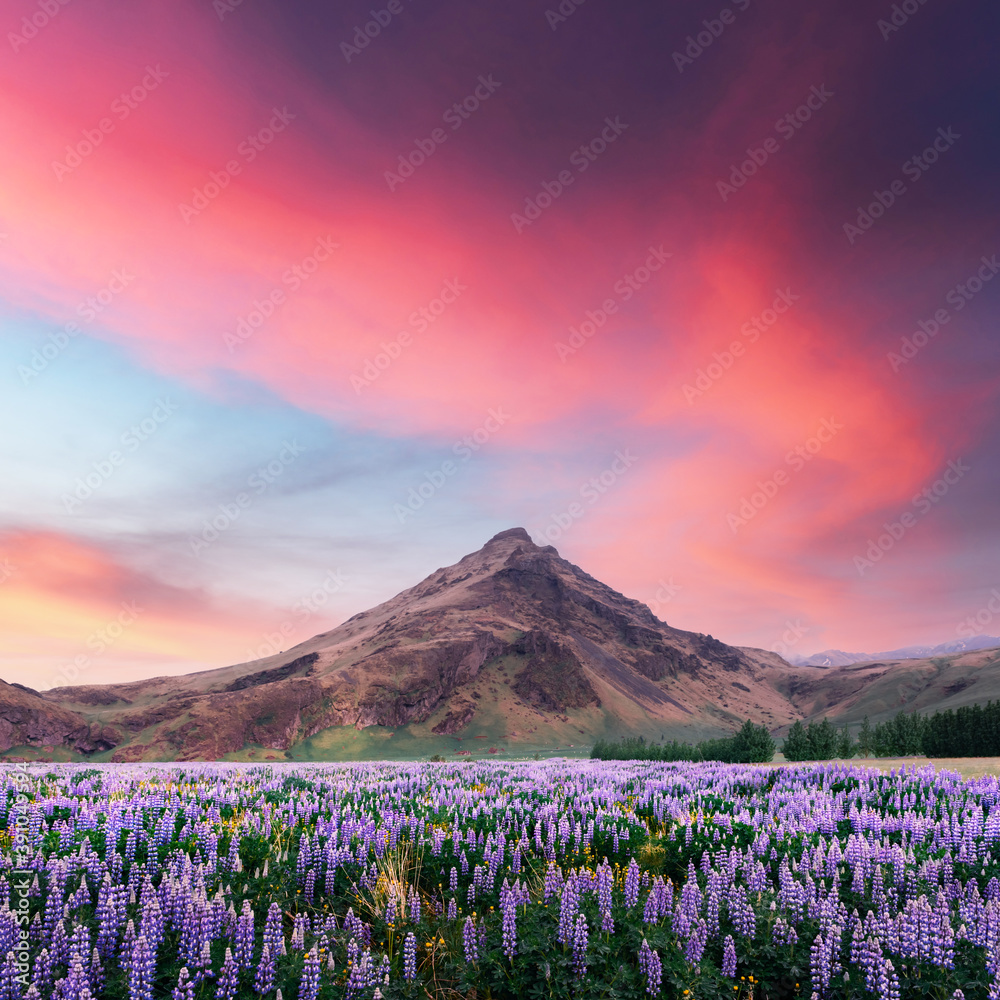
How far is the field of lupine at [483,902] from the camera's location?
5551 mm

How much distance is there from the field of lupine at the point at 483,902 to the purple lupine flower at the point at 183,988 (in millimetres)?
41

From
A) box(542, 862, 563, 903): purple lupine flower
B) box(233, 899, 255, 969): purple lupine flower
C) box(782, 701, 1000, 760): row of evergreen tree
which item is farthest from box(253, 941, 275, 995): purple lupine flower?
box(782, 701, 1000, 760): row of evergreen tree

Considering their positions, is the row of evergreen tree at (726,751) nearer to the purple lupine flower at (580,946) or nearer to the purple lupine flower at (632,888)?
the purple lupine flower at (632,888)

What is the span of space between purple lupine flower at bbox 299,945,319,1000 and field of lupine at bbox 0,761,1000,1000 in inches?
0.8

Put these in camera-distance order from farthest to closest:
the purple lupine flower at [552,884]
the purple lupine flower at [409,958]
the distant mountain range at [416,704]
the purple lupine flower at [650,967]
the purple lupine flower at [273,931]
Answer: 1. the distant mountain range at [416,704]
2. the purple lupine flower at [552,884]
3. the purple lupine flower at [409,958]
4. the purple lupine flower at [273,931]
5. the purple lupine flower at [650,967]

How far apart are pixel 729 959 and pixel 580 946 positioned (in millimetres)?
1479

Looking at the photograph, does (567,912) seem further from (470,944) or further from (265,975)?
(265,975)

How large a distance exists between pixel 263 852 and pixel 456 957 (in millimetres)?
3904

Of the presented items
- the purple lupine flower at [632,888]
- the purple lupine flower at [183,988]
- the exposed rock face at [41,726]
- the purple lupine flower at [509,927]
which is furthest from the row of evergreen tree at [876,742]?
the exposed rock face at [41,726]

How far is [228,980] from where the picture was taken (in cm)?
521

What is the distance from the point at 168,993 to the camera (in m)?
5.51

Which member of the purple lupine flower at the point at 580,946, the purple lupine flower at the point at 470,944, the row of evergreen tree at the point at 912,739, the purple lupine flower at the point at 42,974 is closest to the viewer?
the purple lupine flower at the point at 42,974

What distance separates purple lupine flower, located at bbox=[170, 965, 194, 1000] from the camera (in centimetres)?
490

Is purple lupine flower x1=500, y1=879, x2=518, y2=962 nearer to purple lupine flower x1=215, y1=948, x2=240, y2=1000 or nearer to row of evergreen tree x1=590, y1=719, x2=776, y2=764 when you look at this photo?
purple lupine flower x1=215, y1=948, x2=240, y2=1000
